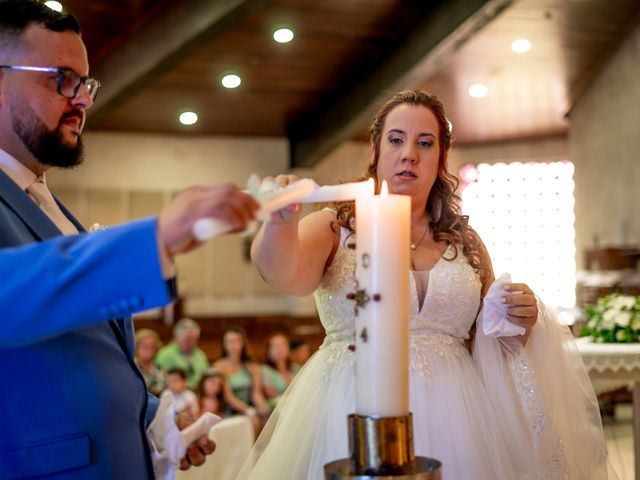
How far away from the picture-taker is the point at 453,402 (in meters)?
2.20

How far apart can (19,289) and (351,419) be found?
50 centimetres

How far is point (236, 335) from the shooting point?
8039mm

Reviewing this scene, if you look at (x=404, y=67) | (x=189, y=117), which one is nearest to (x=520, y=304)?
(x=404, y=67)

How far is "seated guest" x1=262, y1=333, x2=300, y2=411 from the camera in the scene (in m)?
7.95

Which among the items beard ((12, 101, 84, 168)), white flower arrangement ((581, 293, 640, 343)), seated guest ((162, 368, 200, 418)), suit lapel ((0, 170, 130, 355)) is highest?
beard ((12, 101, 84, 168))

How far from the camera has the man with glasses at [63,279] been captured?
115cm

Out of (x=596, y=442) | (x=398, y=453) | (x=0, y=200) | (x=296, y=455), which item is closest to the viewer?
(x=398, y=453)

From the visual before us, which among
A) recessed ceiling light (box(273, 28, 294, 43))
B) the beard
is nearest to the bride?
the beard

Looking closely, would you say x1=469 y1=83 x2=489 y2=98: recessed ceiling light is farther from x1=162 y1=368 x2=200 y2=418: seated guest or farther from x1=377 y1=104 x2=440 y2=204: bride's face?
x1=377 y1=104 x2=440 y2=204: bride's face

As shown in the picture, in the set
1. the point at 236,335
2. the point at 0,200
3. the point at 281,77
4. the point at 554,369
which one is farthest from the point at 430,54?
the point at 0,200

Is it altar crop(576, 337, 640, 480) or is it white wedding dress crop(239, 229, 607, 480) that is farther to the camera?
altar crop(576, 337, 640, 480)

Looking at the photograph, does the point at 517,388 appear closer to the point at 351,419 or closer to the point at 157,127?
the point at 351,419

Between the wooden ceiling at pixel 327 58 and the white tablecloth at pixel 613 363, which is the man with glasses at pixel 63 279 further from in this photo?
the wooden ceiling at pixel 327 58

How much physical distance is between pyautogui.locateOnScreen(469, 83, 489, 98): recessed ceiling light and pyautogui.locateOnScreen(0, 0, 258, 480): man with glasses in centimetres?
1128
